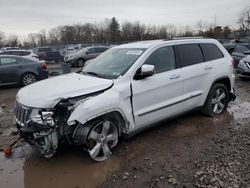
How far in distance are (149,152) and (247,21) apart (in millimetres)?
60355

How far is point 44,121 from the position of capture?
3.63 meters

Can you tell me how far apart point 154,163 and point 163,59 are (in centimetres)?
199

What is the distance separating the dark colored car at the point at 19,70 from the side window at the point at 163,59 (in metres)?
8.14

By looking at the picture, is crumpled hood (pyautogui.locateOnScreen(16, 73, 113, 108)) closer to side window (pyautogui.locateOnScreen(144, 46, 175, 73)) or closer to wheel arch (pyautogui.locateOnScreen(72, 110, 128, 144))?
wheel arch (pyautogui.locateOnScreen(72, 110, 128, 144))

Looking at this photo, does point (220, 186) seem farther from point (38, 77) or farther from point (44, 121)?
point (38, 77)

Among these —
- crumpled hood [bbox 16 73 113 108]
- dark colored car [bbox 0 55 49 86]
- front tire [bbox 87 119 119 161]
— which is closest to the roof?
crumpled hood [bbox 16 73 113 108]

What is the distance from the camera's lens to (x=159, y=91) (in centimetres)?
468

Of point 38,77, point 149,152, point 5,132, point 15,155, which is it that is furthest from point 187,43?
point 38,77

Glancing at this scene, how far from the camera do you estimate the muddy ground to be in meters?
3.57

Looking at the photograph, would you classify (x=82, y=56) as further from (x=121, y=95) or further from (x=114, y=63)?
(x=121, y=95)

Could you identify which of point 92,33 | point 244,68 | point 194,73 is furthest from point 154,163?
point 92,33

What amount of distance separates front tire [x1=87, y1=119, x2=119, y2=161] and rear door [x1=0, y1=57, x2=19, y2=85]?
8.36m

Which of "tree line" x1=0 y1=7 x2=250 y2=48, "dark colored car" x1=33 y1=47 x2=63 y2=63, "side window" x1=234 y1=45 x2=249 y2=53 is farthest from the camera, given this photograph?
"tree line" x1=0 y1=7 x2=250 y2=48

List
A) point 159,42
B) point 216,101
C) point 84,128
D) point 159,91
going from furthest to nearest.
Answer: point 216,101 → point 159,42 → point 159,91 → point 84,128
